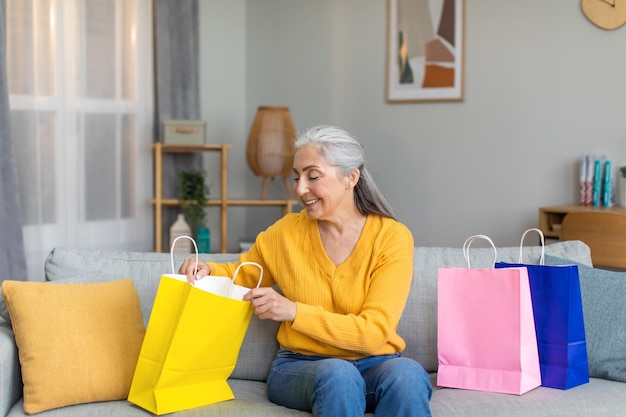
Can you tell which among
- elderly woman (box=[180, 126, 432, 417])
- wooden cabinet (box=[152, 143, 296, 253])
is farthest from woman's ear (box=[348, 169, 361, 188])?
wooden cabinet (box=[152, 143, 296, 253])

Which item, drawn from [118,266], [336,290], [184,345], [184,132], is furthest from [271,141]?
[184,345]

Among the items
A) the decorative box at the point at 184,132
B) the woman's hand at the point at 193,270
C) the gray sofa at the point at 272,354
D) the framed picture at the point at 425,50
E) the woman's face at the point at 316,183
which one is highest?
the framed picture at the point at 425,50

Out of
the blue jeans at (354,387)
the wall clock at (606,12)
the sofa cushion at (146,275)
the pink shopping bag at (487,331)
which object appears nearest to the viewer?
the blue jeans at (354,387)

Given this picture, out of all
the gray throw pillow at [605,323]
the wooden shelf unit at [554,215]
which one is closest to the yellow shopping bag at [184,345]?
the gray throw pillow at [605,323]

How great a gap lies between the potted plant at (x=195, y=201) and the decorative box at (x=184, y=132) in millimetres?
186

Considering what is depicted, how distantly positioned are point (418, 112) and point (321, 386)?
10.1ft

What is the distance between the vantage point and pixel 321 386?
1990 millimetres

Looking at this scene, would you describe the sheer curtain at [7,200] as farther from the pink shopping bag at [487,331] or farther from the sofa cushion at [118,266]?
the pink shopping bag at [487,331]

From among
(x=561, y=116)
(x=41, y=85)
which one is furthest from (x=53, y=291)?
(x=561, y=116)

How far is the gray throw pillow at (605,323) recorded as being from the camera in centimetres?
232

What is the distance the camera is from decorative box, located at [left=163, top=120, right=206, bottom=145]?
473 centimetres

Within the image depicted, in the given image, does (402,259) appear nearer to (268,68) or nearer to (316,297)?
(316,297)

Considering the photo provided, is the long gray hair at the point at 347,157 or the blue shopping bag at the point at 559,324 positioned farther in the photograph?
the long gray hair at the point at 347,157

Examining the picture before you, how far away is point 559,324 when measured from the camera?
7.23 ft
